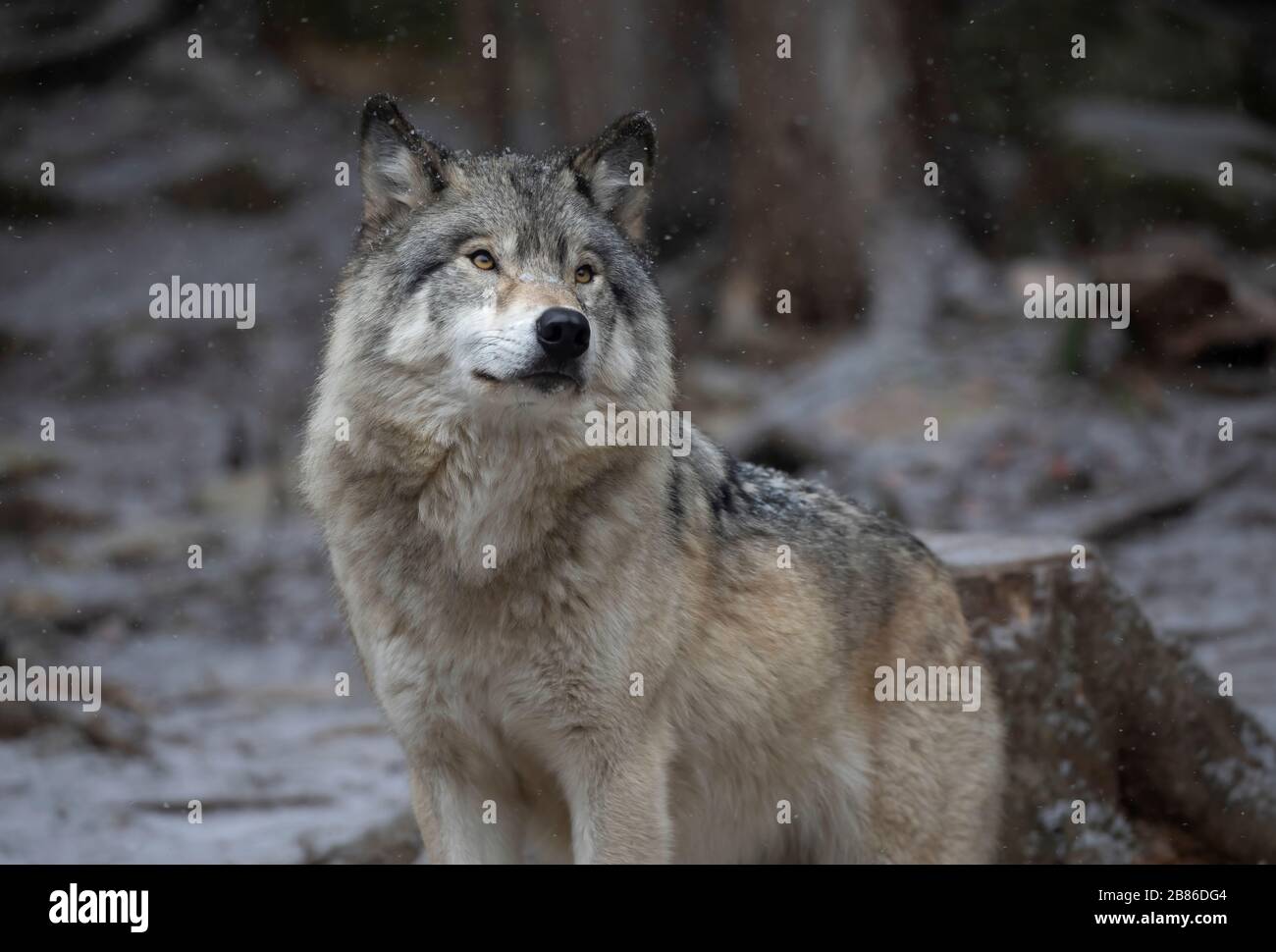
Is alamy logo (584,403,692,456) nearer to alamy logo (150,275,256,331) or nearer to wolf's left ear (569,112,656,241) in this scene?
wolf's left ear (569,112,656,241)

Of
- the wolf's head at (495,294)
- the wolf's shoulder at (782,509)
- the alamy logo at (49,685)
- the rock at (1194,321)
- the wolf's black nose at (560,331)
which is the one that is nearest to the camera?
the wolf's black nose at (560,331)

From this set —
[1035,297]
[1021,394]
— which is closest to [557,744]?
[1021,394]

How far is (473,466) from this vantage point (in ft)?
14.8

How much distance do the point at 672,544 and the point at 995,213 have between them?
466 inches

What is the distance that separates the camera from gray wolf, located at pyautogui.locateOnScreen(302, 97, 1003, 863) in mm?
4480

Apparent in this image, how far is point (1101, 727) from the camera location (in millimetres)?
6441

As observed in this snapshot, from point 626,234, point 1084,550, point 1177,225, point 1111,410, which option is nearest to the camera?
point 626,234

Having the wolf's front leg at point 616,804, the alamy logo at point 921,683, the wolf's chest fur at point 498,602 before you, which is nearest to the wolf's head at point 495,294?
the wolf's chest fur at point 498,602

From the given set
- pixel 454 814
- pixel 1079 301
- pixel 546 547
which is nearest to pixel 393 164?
pixel 546 547

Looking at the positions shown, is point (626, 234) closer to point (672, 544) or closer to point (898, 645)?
point (672, 544)

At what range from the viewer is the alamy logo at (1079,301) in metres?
12.5

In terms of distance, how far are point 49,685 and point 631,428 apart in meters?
5.91

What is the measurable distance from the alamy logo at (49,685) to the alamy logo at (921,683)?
17.0 feet

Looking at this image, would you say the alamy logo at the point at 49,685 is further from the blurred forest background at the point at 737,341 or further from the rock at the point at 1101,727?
the rock at the point at 1101,727
